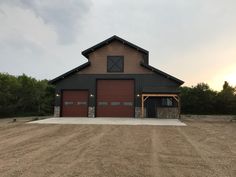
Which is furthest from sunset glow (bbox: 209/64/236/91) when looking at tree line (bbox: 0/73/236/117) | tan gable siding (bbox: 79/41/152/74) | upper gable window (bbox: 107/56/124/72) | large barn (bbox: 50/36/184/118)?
upper gable window (bbox: 107/56/124/72)

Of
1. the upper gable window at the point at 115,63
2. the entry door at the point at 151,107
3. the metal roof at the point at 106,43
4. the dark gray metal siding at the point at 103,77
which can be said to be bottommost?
the entry door at the point at 151,107

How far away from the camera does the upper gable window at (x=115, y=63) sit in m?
25.7

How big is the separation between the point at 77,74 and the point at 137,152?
17.9 m

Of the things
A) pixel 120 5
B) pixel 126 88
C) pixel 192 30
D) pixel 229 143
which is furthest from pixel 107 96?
pixel 229 143

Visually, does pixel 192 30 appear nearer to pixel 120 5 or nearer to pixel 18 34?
pixel 120 5

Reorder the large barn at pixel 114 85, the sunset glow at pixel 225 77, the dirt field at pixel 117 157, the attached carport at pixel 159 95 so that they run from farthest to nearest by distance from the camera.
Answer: the sunset glow at pixel 225 77
the large barn at pixel 114 85
the attached carport at pixel 159 95
the dirt field at pixel 117 157

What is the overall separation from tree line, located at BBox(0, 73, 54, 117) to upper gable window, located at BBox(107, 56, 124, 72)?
1549 centimetres

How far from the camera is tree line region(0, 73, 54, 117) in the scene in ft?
113

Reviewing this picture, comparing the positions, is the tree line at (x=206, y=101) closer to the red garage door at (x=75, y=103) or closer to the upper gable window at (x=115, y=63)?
the upper gable window at (x=115, y=63)

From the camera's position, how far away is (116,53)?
26016 millimetres

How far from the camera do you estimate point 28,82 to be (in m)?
36.8

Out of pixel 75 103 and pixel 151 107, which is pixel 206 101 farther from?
pixel 75 103

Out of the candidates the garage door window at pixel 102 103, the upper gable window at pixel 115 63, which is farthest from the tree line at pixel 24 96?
the upper gable window at pixel 115 63

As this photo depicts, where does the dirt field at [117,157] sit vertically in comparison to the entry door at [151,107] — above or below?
below
